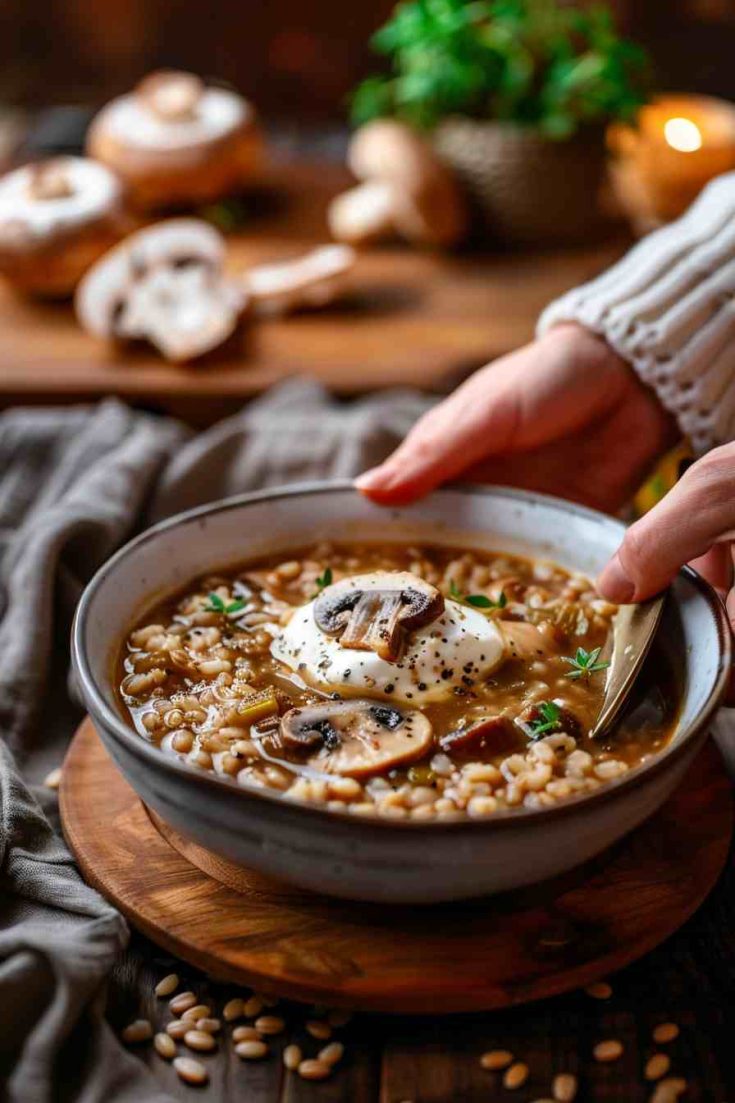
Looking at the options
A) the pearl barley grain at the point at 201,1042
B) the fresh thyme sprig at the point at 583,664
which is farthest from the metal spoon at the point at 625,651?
the pearl barley grain at the point at 201,1042

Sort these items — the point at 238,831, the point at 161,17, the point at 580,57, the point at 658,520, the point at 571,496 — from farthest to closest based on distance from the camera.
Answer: the point at 161,17, the point at 580,57, the point at 571,496, the point at 658,520, the point at 238,831

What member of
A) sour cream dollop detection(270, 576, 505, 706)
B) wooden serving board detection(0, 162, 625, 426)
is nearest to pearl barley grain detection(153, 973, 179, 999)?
sour cream dollop detection(270, 576, 505, 706)

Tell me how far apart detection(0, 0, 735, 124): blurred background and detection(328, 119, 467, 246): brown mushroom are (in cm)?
247

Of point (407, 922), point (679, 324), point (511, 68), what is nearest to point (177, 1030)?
point (407, 922)

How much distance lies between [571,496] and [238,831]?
1.98 meters

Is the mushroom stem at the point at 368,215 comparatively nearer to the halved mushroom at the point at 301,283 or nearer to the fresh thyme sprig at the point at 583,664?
the halved mushroom at the point at 301,283

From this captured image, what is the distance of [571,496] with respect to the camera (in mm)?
3854

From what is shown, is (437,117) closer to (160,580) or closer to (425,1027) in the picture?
(160,580)

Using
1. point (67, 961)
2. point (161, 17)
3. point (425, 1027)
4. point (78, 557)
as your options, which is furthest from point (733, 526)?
point (161, 17)

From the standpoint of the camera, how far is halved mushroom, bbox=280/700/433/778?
7.89 ft

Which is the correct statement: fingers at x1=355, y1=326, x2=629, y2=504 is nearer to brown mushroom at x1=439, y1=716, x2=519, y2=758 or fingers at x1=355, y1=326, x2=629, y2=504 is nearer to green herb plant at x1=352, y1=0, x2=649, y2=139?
brown mushroom at x1=439, y1=716, x2=519, y2=758

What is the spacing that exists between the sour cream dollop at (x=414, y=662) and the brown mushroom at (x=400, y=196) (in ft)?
10.3

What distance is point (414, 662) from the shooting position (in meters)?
2.63

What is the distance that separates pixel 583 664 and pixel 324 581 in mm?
652
